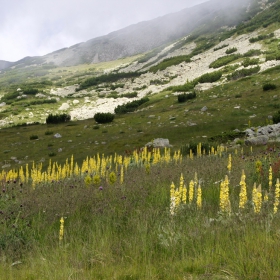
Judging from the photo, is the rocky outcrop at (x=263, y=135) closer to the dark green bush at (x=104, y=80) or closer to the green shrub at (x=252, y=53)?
the green shrub at (x=252, y=53)

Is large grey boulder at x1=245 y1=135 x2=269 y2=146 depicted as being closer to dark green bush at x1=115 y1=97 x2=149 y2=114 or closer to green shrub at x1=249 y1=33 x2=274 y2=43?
dark green bush at x1=115 y1=97 x2=149 y2=114

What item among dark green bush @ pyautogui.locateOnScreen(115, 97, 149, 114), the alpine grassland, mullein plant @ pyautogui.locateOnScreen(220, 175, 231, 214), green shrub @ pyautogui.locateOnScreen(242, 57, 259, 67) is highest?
green shrub @ pyautogui.locateOnScreen(242, 57, 259, 67)

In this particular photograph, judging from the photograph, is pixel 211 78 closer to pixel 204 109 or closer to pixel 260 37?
pixel 204 109

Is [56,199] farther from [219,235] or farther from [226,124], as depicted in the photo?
[226,124]

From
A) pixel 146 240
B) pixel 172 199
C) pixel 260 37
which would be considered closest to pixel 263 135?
pixel 172 199

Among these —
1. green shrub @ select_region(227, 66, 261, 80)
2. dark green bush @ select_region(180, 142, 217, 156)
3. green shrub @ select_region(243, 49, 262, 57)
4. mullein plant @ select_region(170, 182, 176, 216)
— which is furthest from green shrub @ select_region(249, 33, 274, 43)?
mullein plant @ select_region(170, 182, 176, 216)

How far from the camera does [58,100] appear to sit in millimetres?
75875

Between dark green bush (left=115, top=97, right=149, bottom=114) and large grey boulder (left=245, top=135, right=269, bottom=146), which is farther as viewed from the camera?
dark green bush (left=115, top=97, right=149, bottom=114)

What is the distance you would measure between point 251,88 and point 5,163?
2859cm

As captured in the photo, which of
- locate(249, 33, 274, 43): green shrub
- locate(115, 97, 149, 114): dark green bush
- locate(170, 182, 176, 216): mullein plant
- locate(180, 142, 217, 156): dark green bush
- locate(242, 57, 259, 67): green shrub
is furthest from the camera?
locate(249, 33, 274, 43): green shrub

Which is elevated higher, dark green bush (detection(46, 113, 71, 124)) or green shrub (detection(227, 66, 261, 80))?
green shrub (detection(227, 66, 261, 80))

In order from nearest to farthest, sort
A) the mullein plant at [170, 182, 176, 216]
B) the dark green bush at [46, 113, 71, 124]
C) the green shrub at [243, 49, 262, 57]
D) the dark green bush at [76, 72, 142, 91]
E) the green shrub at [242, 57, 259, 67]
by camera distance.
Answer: the mullein plant at [170, 182, 176, 216], the dark green bush at [46, 113, 71, 124], the green shrub at [242, 57, 259, 67], the green shrub at [243, 49, 262, 57], the dark green bush at [76, 72, 142, 91]

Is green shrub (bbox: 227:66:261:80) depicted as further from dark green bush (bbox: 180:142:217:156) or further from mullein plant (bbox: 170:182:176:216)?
mullein plant (bbox: 170:182:176:216)

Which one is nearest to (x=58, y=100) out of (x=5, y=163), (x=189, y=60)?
(x=189, y=60)
